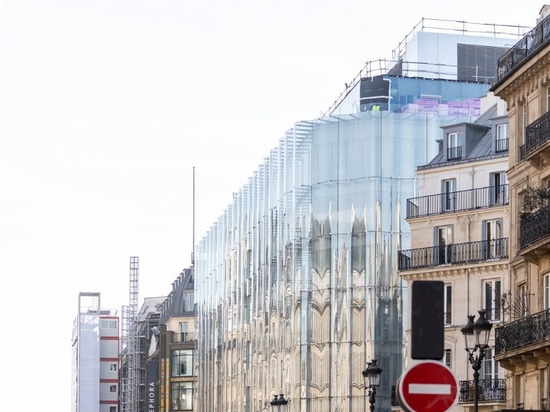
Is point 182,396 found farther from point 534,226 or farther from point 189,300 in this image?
point 534,226

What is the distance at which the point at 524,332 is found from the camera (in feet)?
145

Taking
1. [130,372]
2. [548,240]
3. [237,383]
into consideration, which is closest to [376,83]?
[237,383]

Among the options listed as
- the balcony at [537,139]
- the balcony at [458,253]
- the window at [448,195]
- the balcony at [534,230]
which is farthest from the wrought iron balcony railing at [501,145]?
the balcony at [534,230]

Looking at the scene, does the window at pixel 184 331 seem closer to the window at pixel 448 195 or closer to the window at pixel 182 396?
the window at pixel 182 396

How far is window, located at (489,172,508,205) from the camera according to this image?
6500 centimetres

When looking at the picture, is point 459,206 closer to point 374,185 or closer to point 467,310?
point 467,310

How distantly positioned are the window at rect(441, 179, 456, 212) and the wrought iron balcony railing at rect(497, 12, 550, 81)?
55.5 feet

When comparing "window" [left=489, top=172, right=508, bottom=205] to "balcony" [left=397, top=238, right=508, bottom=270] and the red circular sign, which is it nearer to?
"balcony" [left=397, top=238, right=508, bottom=270]

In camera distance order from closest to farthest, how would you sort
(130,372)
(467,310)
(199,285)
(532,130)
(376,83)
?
1. (532,130)
2. (467,310)
3. (376,83)
4. (199,285)
5. (130,372)

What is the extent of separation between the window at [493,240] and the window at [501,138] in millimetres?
3169

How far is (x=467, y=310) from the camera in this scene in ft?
211

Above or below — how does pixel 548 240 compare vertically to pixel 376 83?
below

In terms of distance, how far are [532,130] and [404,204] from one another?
33353 millimetres

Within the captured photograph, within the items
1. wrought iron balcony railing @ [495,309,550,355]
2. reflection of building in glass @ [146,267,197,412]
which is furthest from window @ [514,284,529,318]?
reflection of building in glass @ [146,267,197,412]
